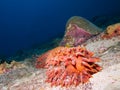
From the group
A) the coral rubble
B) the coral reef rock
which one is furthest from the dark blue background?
the coral rubble

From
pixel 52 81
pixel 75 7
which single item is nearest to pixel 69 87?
pixel 52 81

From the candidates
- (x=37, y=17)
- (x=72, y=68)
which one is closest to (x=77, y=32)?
(x=72, y=68)

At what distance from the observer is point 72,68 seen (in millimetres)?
6266

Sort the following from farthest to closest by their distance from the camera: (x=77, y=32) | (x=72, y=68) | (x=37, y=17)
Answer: (x=37, y=17) < (x=77, y=32) < (x=72, y=68)

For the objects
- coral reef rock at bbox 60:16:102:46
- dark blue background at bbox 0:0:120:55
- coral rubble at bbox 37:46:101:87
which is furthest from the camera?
dark blue background at bbox 0:0:120:55

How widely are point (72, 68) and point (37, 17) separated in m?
153

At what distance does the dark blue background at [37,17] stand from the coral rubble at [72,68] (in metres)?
52.0

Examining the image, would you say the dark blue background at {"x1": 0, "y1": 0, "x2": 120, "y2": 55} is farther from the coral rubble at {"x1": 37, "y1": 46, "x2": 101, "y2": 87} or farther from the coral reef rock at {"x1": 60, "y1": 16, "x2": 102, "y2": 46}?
the coral rubble at {"x1": 37, "y1": 46, "x2": 101, "y2": 87}

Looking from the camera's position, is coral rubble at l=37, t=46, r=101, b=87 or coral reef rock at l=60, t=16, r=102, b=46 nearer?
coral rubble at l=37, t=46, r=101, b=87

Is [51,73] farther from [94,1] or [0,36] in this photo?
[0,36]

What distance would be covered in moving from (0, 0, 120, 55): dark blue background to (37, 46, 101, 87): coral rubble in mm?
51985

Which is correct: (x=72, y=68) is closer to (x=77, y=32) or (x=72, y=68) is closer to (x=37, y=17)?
(x=77, y=32)

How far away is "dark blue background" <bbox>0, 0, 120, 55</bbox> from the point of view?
83.7 meters

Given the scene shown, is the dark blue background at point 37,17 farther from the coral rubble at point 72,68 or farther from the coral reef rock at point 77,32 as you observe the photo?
the coral rubble at point 72,68
